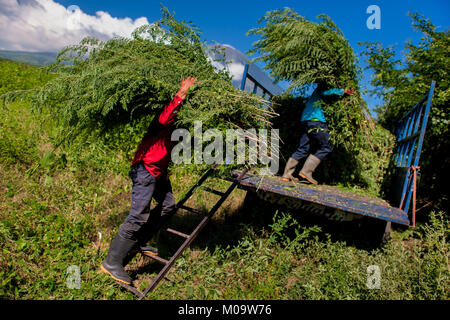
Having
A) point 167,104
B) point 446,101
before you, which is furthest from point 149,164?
point 446,101

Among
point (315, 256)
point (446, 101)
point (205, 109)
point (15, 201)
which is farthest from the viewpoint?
point (446, 101)

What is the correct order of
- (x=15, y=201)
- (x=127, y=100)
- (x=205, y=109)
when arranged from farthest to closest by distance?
(x=15, y=201) < (x=205, y=109) < (x=127, y=100)

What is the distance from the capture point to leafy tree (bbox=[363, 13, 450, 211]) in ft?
16.2

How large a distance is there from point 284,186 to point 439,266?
179 cm

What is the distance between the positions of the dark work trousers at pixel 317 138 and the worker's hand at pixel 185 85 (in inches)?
82.6

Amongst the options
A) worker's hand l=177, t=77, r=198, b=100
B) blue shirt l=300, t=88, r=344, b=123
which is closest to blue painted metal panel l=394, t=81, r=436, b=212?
blue shirt l=300, t=88, r=344, b=123

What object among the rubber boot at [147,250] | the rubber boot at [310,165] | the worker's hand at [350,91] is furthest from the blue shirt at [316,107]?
the rubber boot at [147,250]

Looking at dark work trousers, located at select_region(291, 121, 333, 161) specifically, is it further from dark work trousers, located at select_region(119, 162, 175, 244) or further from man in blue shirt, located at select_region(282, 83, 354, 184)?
dark work trousers, located at select_region(119, 162, 175, 244)

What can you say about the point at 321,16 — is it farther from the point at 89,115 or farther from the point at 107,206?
the point at 107,206

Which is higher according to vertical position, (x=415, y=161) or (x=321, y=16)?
(x=321, y=16)

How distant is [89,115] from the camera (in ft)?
9.02

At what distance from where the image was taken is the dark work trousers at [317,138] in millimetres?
4195

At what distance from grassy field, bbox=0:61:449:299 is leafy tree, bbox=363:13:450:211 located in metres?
1.22

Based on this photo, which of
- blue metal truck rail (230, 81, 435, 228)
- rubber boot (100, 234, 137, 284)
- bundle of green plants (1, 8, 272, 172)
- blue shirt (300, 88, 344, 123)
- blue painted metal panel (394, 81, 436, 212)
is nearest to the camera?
bundle of green plants (1, 8, 272, 172)
